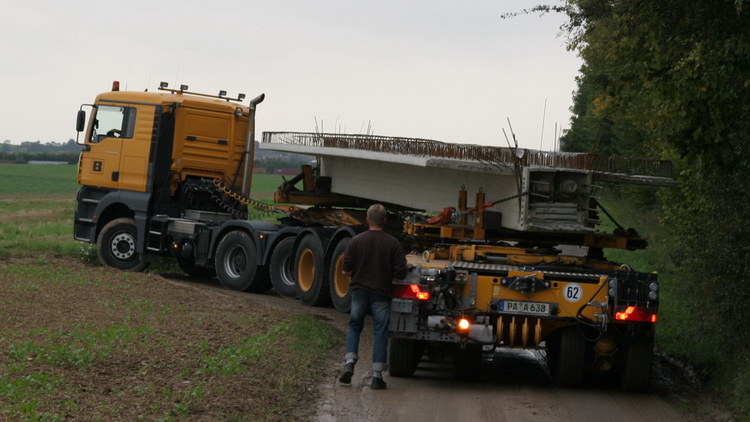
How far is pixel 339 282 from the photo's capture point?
16188mm

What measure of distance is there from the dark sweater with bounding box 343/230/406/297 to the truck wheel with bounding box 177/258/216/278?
38.8 ft

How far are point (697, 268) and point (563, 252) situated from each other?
2.33 meters

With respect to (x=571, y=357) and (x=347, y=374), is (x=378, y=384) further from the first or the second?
(x=571, y=357)

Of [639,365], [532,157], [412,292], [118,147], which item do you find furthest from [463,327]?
[118,147]

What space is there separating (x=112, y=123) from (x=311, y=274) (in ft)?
17.6

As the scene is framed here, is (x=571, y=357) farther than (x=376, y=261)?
Yes

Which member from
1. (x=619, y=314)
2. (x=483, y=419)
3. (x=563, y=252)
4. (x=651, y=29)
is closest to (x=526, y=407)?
(x=483, y=419)

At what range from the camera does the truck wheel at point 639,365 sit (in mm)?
11078

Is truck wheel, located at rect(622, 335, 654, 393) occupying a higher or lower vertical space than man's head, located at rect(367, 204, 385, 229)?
lower

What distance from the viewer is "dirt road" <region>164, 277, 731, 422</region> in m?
9.47

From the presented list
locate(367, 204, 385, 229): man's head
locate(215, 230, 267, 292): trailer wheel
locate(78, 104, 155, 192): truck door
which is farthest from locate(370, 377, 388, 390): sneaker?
locate(78, 104, 155, 192): truck door

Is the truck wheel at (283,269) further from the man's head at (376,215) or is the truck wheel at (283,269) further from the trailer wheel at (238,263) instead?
the man's head at (376,215)

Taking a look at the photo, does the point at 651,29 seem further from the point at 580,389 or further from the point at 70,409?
the point at 70,409

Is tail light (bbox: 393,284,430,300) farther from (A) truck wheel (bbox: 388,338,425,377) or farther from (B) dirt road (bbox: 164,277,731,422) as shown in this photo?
(B) dirt road (bbox: 164,277,731,422)
